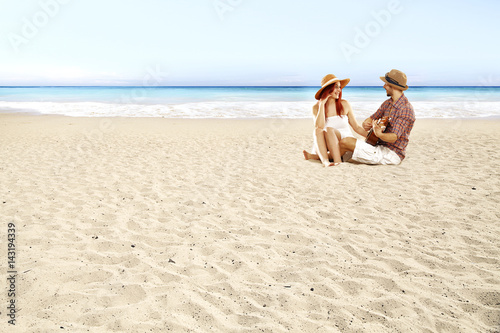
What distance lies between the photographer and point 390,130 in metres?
6.55

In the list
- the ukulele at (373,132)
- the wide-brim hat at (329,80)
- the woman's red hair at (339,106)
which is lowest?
the ukulele at (373,132)

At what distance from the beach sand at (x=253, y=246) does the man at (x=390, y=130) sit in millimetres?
259

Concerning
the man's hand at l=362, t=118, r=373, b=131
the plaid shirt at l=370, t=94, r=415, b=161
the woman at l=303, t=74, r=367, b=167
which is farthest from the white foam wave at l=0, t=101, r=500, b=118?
the plaid shirt at l=370, t=94, r=415, b=161

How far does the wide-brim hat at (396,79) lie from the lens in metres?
6.25

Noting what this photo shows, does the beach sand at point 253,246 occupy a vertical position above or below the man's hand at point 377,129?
below

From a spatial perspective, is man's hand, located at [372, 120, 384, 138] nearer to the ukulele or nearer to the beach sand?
the ukulele

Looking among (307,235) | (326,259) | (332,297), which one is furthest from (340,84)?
(332,297)

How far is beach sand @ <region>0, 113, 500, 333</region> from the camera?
254cm

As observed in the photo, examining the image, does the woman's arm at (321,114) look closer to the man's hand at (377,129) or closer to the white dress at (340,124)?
the white dress at (340,124)

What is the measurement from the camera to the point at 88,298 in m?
2.71

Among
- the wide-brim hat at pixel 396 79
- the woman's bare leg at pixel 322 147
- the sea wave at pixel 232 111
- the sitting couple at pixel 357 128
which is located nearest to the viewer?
the wide-brim hat at pixel 396 79

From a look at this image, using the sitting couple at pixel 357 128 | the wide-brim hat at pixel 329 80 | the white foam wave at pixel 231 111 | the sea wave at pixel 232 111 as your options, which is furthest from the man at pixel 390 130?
the white foam wave at pixel 231 111

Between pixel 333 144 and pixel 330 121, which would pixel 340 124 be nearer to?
pixel 330 121

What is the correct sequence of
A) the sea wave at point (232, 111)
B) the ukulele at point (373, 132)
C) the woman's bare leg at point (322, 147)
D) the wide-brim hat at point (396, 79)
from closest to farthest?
the wide-brim hat at point (396, 79) → the ukulele at point (373, 132) → the woman's bare leg at point (322, 147) → the sea wave at point (232, 111)
